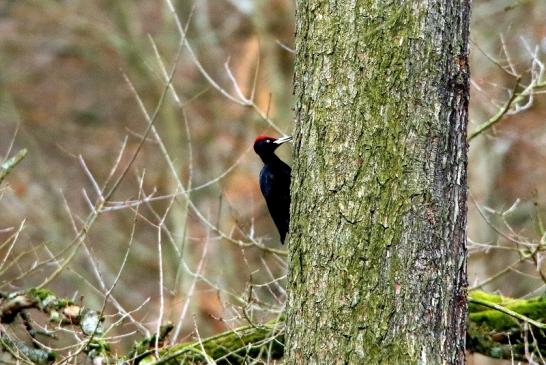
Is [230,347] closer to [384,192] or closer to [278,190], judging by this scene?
[278,190]

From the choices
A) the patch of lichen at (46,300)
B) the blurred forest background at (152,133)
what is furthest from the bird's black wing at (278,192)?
the blurred forest background at (152,133)

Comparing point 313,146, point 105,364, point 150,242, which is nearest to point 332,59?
point 313,146

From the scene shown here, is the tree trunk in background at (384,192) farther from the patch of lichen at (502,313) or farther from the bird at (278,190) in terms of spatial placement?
the bird at (278,190)

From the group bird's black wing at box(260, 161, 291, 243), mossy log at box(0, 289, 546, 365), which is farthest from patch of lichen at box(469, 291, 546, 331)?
bird's black wing at box(260, 161, 291, 243)

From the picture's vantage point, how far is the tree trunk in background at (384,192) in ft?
12.9

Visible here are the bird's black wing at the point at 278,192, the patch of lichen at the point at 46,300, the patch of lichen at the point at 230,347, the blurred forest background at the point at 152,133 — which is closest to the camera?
the patch of lichen at the point at 230,347

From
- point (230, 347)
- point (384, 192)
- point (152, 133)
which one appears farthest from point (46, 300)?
point (152, 133)

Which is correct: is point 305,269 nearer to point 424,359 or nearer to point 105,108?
point 424,359

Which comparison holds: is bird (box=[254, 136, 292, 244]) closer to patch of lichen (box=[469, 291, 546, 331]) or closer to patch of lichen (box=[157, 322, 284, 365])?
patch of lichen (box=[157, 322, 284, 365])

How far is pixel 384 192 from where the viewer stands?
3.96 meters

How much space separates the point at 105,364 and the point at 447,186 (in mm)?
2209

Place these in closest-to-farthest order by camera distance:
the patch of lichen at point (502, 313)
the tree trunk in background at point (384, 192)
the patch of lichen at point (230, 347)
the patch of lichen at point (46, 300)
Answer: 1. the tree trunk in background at point (384, 192)
2. the patch of lichen at point (230, 347)
3. the patch of lichen at point (502, 313)
4. the patch of lichen at point (46, 300)

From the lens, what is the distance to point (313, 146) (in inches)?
163

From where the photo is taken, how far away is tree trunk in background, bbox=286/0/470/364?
392 cm
